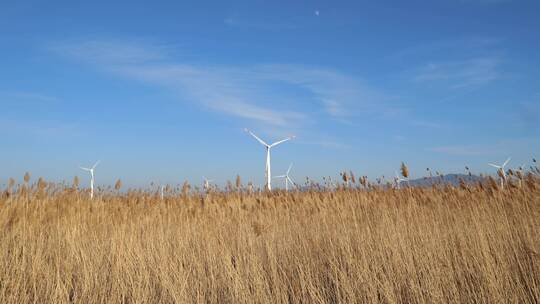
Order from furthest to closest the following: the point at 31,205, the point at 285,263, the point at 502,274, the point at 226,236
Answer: the point at 31,205 < the point at 226,236 < the point at 285,263 < the point at 502,274

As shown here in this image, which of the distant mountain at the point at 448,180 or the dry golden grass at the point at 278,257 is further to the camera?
the distant mountain at the point at 448,180

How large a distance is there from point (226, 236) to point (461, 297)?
4.23 metres

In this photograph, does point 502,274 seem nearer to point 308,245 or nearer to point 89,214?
point 308,245

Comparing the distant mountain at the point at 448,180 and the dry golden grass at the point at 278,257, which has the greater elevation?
the distant mountain at the point at 448,180

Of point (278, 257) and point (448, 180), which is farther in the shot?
point (448, 180)

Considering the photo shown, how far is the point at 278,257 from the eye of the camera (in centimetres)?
607

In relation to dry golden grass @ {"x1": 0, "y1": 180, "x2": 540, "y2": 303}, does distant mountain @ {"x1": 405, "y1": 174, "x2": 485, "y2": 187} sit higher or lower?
higher

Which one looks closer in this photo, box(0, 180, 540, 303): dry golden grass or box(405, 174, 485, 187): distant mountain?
box(0, 180, 540, 303): dry golden grass

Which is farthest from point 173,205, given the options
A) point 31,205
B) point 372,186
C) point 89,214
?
point 372,186

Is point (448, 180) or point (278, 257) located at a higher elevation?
point (448, 180)

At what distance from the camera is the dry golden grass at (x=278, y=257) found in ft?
13.9

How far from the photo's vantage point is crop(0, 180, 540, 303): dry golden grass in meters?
4.22

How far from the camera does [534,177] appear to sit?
9.13 metres

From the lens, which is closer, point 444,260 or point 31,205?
point 444,260
